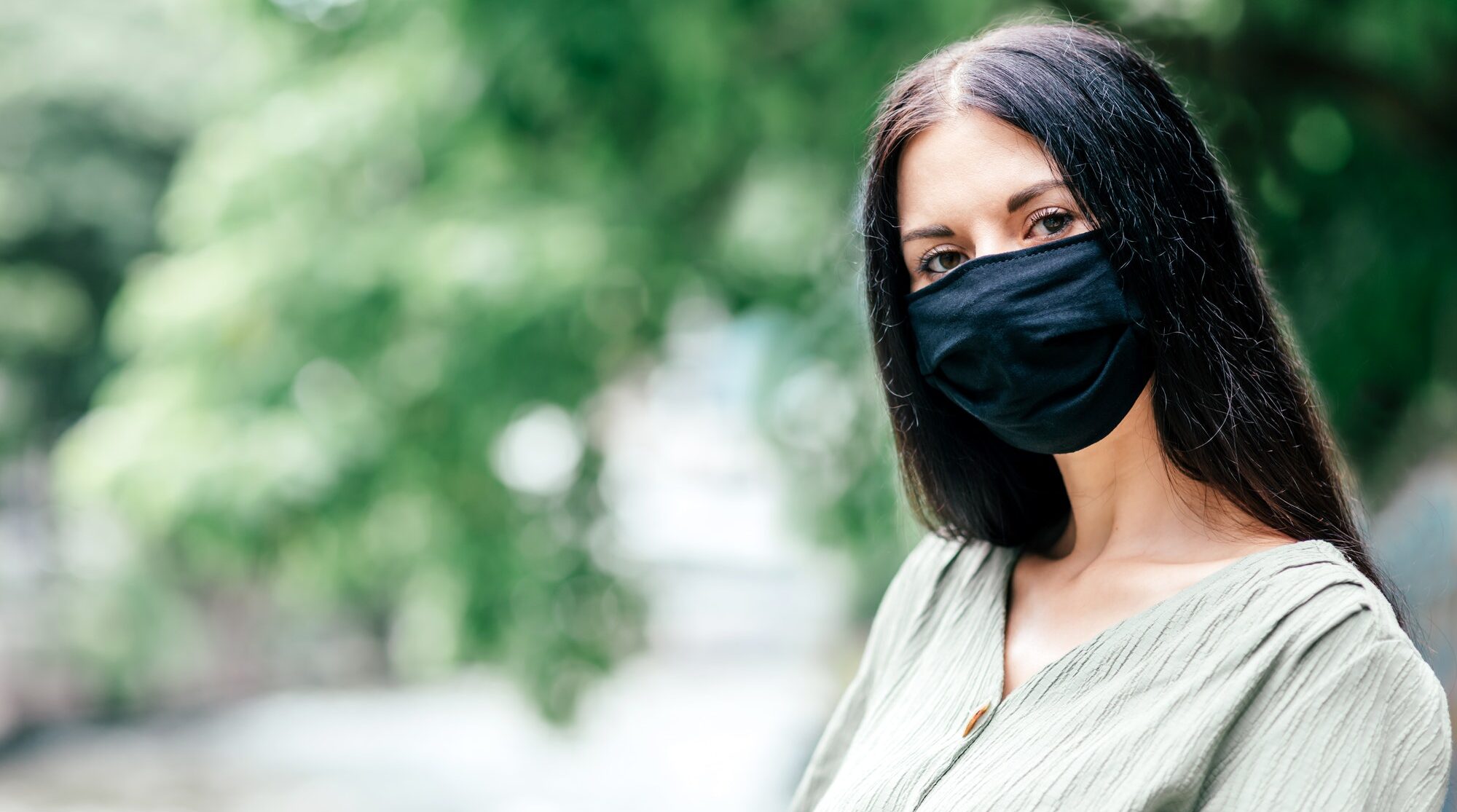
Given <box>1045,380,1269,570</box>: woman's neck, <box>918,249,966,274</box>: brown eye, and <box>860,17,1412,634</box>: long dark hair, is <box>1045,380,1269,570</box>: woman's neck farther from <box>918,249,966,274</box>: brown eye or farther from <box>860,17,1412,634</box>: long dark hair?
<box>918,249,966,274</box>: brown eye

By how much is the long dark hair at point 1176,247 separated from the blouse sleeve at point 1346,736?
195 millimetres

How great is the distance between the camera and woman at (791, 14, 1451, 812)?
1.13m

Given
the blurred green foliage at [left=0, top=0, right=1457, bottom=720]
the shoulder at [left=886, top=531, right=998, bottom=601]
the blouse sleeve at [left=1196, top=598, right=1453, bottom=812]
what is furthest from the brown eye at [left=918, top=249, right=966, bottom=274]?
the blurred green foliage at [left=0, top=0, right=1457, bottom=720]

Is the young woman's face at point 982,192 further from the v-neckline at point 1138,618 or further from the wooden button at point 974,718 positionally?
the wooden button at point 974,718

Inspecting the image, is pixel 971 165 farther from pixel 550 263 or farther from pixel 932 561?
pixel 550 263

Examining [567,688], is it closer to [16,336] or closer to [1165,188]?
[1165,188]

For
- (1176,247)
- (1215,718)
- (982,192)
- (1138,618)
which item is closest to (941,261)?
(982,192)

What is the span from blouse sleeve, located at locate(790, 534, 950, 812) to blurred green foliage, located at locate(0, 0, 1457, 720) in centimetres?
177

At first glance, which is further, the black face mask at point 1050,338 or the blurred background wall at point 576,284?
the blurred background wall at point 576,284

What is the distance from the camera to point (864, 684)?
173 centimetres

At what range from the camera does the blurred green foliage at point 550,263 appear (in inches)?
141

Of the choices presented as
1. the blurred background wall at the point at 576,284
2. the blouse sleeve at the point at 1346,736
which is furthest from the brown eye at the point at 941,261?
the blurred background wall at the point at 576,284

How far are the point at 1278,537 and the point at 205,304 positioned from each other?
4.19 m

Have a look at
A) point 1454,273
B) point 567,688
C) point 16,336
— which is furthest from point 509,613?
point 16,336
